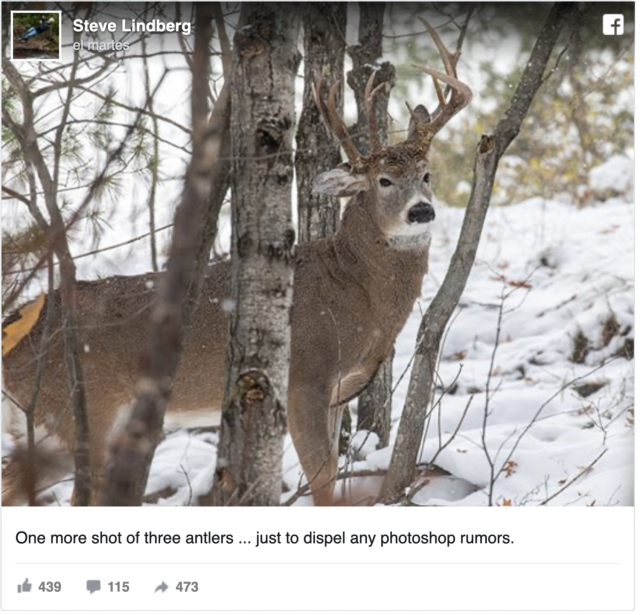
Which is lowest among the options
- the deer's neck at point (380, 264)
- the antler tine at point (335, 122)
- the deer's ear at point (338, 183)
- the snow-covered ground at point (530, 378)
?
the snow-covered ground at point (530, 378)

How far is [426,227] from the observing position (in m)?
5.11

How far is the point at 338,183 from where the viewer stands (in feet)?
16.6

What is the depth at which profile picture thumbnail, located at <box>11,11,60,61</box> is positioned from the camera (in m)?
3.43

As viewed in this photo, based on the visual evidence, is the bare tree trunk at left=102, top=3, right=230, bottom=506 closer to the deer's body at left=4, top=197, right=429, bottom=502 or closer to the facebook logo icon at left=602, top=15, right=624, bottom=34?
the deer's body at left=4, top=197, right=429, bottom=502

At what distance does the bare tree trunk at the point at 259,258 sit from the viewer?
3121 millimetres

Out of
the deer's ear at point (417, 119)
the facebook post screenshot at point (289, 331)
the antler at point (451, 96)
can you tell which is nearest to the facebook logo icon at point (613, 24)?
the facebook post screenshot at point (289, 331)

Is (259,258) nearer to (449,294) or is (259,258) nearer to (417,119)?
(449,294)

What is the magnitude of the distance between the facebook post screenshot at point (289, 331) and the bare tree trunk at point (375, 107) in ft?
0.07
